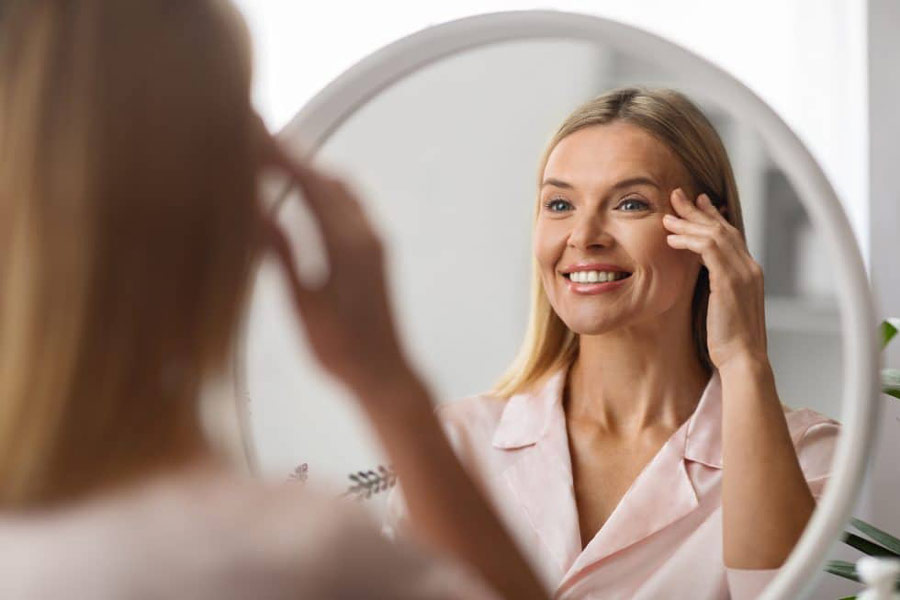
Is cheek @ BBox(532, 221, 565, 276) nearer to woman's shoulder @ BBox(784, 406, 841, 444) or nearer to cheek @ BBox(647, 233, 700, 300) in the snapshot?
cheek @ BBox(647, 233, 700, 300)

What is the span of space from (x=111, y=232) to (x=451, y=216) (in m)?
0.24

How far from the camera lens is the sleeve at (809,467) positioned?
582 millimetres

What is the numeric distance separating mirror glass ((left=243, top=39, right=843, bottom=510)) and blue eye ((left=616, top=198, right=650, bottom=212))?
0.19 ft

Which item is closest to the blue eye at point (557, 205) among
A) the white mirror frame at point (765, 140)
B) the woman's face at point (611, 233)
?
the woman's face at point (611, 233)

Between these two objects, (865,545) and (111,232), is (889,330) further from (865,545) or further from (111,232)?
(111,232)

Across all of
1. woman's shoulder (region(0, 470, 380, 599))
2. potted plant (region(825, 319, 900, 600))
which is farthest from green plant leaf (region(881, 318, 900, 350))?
woman's shoulder (region(0, 470, 380, 599))

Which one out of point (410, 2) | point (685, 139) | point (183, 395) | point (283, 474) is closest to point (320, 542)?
point (183, 395)

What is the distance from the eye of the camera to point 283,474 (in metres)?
0.64

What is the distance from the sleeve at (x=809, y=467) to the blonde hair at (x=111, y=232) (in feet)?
1.09

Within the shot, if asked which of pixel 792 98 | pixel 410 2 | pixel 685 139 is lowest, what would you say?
pixel 685 139

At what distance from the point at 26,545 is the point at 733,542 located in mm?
393

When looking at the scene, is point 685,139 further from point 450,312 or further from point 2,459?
point 2,459

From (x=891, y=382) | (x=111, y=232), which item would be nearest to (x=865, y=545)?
(x=891, y=382)

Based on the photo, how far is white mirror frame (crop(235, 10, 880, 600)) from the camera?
563 mm
